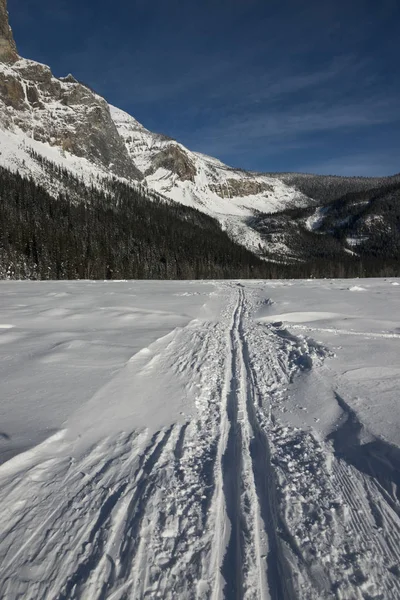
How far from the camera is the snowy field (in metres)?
2.22

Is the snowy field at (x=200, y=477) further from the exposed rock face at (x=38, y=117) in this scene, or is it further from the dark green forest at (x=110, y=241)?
the exposed rock face at (x=38, y=117)

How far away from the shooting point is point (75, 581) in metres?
2.18

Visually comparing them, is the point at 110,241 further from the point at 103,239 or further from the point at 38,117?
the point at 38,117

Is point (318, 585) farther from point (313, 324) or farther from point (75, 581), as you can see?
point (313, 324)

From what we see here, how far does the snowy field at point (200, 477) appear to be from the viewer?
2217 mm

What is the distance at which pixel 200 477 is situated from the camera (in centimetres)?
325

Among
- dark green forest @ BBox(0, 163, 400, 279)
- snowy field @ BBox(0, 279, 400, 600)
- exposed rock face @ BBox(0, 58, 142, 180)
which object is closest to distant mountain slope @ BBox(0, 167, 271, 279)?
dark green forest @ BBox(0, 163, 400, 279)

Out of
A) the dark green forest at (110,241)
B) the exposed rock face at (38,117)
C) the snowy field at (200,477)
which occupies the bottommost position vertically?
the snowy field at (200,477)

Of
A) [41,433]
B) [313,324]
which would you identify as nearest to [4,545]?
[41,433]

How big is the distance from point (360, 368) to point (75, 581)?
18.5ft

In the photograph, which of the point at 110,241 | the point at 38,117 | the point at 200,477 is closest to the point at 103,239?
the point at 110,241

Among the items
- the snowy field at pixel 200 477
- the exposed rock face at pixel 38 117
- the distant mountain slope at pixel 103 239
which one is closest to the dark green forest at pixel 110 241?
the distant mountain slope at pixel 103 239

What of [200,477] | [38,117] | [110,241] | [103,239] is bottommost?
[200,477]

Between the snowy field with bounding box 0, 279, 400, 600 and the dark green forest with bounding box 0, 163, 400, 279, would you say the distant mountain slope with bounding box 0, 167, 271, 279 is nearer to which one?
the dark green forest with bounding box 0, 163, 400, 279
